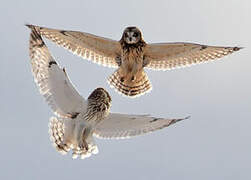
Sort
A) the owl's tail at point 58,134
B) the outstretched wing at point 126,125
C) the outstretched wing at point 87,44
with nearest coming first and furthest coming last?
the outstretched wing at point 126,125, the owl's tail at point 58,134, the outstretched wing at point 87,44

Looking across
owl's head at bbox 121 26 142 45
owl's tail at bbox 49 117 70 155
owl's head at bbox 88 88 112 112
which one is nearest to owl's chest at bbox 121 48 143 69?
owl's head at bbox 121 26 142 45

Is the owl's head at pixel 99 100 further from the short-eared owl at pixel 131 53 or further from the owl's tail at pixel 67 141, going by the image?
the short-eared owl at pixel 131 53

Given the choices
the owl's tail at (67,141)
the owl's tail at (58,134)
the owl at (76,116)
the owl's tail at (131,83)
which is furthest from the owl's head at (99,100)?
the owl's tail at (131,83)

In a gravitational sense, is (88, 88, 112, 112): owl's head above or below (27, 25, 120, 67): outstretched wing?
below

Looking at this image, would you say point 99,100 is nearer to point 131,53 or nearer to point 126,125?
point 126,125

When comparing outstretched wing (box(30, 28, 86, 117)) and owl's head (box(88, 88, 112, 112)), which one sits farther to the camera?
owl's head (box(88, 88, 112, 112))

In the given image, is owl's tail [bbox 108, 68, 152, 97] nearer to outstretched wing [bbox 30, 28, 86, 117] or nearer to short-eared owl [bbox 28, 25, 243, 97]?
short-eared owl [bbox 28, 25, 243, 97]

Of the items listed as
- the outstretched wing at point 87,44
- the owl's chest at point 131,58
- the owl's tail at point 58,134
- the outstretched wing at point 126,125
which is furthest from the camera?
the outstretched wing at point 87,44

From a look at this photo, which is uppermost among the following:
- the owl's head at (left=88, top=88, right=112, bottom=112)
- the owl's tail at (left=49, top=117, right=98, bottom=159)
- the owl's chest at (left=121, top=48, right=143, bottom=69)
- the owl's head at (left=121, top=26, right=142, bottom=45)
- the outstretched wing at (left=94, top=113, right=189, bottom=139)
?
the owl's head at (left=121, top=26, right=142, bottom=45)

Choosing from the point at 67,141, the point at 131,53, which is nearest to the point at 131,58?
the point at 131,53
